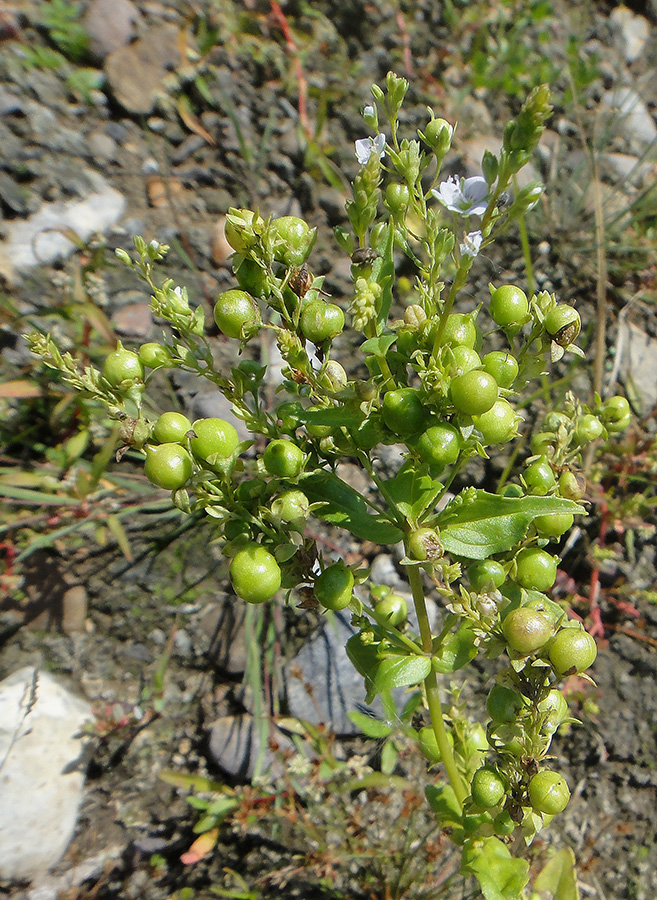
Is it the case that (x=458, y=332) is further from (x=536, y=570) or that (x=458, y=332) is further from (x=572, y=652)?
(x=572, y=652)

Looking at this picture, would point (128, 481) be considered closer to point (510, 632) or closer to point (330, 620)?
point (330, 620)

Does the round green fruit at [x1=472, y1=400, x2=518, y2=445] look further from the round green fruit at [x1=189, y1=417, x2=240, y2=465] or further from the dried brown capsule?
the round green fruit at [x1=189, y1=417, x2=240, y2=465]

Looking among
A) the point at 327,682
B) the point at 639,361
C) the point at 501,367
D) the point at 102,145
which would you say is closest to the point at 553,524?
the point at 501,367

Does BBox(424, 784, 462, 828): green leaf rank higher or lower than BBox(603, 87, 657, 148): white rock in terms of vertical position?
lower

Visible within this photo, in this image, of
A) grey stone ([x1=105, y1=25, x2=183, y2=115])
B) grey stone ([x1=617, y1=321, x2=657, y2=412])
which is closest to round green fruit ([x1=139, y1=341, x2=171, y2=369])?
grey stone ([x1=617, y1=321, x2=657, y2=412])

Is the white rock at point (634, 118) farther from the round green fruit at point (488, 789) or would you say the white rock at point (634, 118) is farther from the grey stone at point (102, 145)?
the round green fruit at point (488, 789)

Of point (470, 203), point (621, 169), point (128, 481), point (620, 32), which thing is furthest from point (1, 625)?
point (620, 32)
